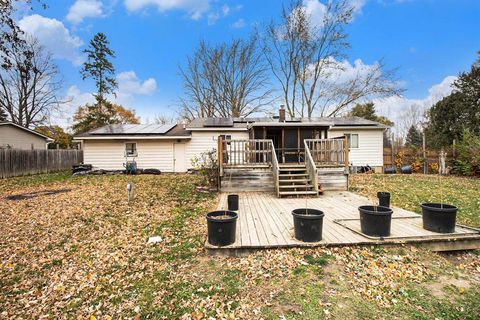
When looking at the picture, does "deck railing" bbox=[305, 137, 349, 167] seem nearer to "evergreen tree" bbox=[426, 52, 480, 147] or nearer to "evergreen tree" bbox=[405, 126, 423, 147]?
"evergreen tree" bbox=[426, 52, 480, 147]

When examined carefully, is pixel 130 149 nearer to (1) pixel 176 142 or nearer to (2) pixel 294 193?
(1) pixel 176 142

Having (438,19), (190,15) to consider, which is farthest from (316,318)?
(190,15)

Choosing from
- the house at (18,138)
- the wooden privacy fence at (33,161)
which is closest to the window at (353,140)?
the wooden privacy fence at (33,161)

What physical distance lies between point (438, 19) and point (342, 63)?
9.53 metres

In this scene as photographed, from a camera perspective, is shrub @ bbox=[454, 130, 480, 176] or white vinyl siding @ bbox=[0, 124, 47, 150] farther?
white vinyl siding @ bbox=[0, 124, 47, 150]

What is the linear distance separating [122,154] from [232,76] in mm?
15379

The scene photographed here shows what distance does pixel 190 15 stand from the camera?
2025 centimetres

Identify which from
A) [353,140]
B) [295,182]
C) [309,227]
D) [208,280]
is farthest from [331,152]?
[353,140]

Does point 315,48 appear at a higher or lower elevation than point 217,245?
higher

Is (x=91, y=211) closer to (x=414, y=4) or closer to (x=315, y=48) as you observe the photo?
(x=414, y=4)

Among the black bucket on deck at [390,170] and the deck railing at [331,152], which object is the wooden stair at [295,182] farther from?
the black bucket on deck at [390,170]

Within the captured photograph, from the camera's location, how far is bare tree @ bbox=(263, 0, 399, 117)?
22.6 meters

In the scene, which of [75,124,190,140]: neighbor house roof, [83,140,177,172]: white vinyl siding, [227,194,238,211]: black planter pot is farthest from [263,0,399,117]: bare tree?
[227,194,238,211]: black planter pot

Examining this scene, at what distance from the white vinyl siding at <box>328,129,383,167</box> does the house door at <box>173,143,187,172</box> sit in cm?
1060
